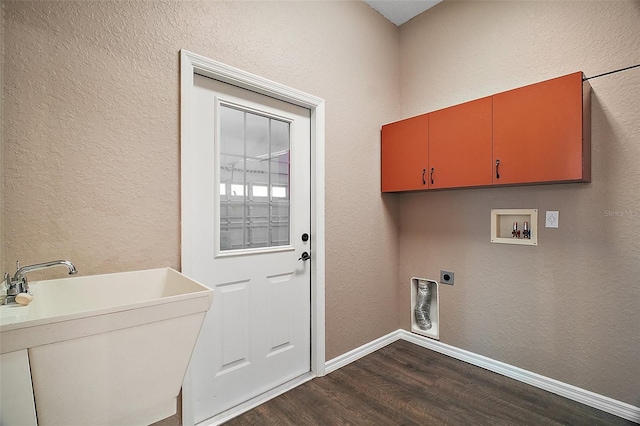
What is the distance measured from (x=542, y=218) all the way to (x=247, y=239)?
6.63 ft

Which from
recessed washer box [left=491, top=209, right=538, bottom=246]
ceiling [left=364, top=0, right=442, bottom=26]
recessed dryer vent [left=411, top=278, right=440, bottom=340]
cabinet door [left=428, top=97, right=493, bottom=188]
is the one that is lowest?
recessed dryer vent [left=411, top=278, right=440, bottom=340]

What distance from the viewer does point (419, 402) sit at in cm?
192

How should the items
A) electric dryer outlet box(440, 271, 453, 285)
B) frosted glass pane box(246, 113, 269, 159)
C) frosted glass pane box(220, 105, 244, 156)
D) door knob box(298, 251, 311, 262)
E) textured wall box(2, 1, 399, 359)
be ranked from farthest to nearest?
electric dryer outlet box(440, 271, 453, 285) < door knob box(298, 251, 311, 262) < frosted glass pane box(246, 113, 269, 159) < frosted glass pane box(220, 105, 244, 156) < textured wall box(2, 1, 399, 359)

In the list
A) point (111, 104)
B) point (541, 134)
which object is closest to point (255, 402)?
point (111, 104)

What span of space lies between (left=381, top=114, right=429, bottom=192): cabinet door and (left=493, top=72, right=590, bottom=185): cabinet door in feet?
1.68

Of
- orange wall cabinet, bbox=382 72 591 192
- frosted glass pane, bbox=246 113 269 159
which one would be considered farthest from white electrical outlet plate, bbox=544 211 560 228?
frosted glass pane, bbox=246 113 269 159

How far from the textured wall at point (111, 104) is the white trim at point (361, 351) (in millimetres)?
1466

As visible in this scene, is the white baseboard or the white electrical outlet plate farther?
the white electrical outlet plate

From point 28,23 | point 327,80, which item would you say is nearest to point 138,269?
point 28,23

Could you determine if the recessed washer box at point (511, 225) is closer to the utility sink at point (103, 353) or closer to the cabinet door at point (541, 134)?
the cabinet door at point (541, 134)

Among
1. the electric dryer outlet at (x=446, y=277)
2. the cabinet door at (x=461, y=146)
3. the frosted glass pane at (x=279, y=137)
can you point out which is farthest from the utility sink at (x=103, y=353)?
the electric dryer outlet at (x=446, y=277)

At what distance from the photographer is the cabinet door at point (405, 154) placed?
93.9 inches

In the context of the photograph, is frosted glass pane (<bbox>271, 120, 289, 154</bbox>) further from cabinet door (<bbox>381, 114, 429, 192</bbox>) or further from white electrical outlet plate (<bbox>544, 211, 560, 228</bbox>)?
white electrical outlet plate (<bbox>544, 211, 560, 228</bbox>)

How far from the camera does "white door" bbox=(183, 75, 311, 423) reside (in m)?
1.75
